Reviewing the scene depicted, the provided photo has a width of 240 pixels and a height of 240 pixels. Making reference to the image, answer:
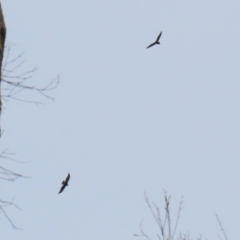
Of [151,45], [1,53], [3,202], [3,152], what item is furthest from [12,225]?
[151,45]

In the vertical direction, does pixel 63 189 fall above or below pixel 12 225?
above

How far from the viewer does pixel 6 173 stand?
5.06 metres

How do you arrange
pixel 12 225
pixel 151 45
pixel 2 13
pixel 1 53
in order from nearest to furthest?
pixel 1 53 → pixel 2 13 → pixel 12 225 → pixel 151 45

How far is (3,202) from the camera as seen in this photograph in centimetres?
498

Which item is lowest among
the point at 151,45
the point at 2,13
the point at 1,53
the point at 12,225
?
the point at 12,225

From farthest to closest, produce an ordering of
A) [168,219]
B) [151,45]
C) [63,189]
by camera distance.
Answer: [151,45]
[168,219]
[63,189]

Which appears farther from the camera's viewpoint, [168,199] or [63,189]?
[168,199]

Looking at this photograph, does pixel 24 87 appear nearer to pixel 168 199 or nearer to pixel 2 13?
pixel 2 13

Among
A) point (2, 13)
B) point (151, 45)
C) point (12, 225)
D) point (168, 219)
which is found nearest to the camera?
point (2, 13)

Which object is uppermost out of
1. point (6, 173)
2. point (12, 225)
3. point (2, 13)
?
point (2, 13)

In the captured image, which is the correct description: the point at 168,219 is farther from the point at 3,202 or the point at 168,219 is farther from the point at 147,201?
the point at 3,202

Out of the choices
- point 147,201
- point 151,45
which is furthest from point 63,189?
point 151,45

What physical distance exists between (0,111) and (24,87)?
2.84ft

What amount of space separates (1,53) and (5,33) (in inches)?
10.6
